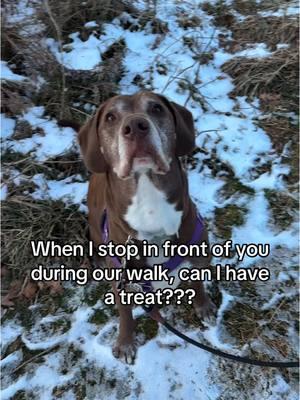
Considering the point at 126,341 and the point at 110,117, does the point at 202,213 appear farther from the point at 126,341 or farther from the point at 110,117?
the point at 110,117

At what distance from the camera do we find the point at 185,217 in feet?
8.00

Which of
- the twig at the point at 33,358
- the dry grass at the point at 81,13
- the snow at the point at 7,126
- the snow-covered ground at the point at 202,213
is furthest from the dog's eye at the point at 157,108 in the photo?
the dry grass at the point at 81,13

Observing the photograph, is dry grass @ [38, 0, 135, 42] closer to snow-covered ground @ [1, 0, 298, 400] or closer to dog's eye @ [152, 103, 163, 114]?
snow-covered ground @ [1, 0, 298, 400]

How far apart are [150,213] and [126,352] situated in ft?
3.24

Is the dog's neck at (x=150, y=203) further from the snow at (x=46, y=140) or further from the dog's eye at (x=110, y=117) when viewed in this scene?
the snow at (x=46, y=140)

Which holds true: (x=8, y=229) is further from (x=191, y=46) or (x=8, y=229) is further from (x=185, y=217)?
(x=191, y=46)

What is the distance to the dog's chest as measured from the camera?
227 cm

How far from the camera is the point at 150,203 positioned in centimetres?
230

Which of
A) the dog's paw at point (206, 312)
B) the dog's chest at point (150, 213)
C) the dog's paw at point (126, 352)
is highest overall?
the dog's chest at point (150, 213)

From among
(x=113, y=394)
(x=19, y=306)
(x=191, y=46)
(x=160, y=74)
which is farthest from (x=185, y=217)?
(x=191, y=46)

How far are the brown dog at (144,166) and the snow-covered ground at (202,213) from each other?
2.45ft

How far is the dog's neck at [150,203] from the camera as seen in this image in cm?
225

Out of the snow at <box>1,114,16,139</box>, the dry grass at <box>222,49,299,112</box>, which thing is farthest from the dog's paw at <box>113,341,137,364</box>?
the dry grass at <box>222,49,299,112</box>

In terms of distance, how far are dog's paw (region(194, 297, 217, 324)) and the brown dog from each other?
618 mm
